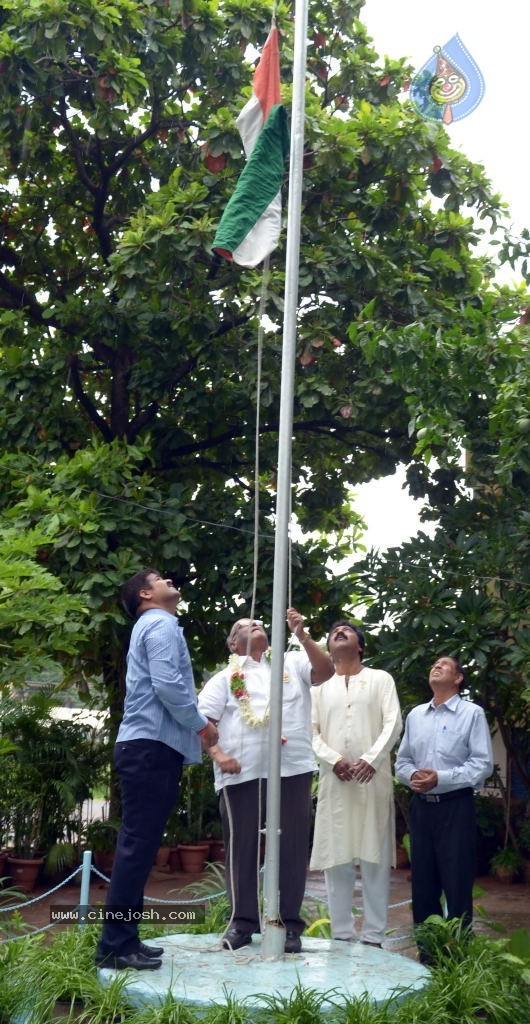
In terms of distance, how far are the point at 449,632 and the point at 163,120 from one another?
5529 mm

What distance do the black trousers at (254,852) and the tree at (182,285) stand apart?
357 centimetres

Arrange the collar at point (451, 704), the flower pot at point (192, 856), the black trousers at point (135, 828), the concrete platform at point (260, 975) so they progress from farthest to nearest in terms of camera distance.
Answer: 1. the flower pot at point (192, 856)
2. the collar at point (451, 704)
3. the black trousers at point (135, 828)
4. the concrete platform at point (260, 975)

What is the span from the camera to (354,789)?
234 inches

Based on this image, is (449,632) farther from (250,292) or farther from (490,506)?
(250,292)

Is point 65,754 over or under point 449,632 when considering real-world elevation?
under

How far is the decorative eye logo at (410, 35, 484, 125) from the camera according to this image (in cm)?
831

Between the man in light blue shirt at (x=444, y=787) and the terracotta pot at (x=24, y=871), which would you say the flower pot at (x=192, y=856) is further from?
the man in light blue shirt at (x=444, y=787)

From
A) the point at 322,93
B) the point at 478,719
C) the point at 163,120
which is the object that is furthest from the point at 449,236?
the point at 478,719

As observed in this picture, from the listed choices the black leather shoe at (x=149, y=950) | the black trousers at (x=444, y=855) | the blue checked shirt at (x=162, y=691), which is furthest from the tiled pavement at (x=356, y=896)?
the blue checked shirt at (x=162, y=691)

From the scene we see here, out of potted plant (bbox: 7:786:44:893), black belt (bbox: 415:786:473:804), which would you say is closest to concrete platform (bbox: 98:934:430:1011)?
black belt (bbox: 415:786:473:804)

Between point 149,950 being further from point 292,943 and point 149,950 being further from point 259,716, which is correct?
point 259,716

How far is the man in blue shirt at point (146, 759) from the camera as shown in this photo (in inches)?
194

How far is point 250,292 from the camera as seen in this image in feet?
30.5

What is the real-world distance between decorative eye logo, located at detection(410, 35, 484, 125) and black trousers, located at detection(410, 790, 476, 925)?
533 cm
